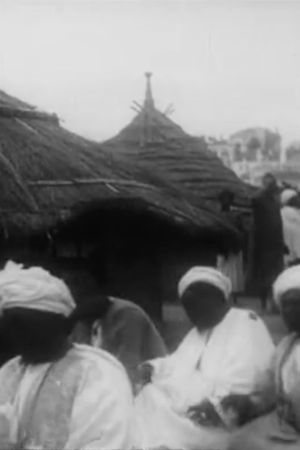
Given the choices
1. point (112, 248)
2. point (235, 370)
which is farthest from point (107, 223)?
point (235, 370)

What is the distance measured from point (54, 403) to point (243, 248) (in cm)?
166

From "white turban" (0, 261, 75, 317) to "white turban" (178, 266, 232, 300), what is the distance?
31.7 inches

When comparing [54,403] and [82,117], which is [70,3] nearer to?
[82,117]

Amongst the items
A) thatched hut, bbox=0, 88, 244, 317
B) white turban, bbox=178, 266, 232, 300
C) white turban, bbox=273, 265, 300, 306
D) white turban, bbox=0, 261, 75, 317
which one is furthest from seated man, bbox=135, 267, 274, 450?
white turban, bbox=0, 261, 75, 317

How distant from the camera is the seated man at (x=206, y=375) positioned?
10.9 ft

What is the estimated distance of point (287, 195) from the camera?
4.09 meters

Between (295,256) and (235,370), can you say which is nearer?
(235,370)

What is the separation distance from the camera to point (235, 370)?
3416 mm

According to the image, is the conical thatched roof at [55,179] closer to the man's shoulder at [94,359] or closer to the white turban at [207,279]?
the white turban at [207,279]

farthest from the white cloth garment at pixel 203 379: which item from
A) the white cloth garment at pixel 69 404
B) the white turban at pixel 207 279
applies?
the white cloth garment at pixel 69 404

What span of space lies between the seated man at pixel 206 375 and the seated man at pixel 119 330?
0.26 metres

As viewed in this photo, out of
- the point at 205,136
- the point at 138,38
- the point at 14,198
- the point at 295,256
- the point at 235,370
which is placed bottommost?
the point at 235,370

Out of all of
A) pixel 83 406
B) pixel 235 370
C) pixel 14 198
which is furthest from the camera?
pixel 14 198

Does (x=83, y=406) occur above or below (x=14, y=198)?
below
